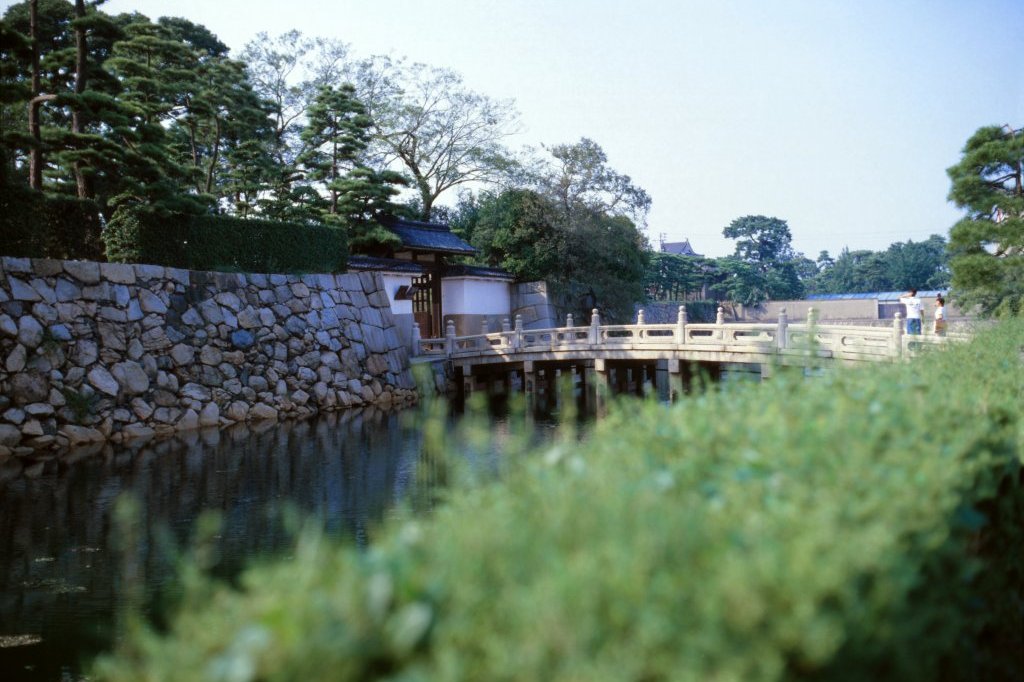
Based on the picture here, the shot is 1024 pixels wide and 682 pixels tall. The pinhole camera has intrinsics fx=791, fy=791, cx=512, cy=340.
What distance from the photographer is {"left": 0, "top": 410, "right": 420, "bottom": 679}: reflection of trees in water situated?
247 inches

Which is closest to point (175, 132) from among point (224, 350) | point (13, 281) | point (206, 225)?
point (206, 225)

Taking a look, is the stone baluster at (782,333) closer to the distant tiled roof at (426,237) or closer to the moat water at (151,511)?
the moat water at (151,511)

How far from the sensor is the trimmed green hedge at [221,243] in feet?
56.9

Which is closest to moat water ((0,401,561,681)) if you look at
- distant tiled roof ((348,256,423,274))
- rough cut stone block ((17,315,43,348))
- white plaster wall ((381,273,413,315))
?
rough cut stone block ((17,315,43,348))

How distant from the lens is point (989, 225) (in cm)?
1692

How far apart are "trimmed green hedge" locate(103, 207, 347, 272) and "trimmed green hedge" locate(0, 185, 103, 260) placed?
43 cm

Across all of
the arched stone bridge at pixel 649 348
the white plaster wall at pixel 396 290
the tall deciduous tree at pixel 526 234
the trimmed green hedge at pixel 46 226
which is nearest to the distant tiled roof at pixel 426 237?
the white plaster wall at pixel 396 290

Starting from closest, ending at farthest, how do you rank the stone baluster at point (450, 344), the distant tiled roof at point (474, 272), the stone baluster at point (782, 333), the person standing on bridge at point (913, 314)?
the stone baluster at point (782, 333), the person standing on bridge at point (913, 314), the stone baluster at point (450, 344), the distant tiled roof at point (474, 272)

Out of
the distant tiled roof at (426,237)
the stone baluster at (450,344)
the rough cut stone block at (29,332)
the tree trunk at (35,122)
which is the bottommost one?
the stone baluster at (450,344)

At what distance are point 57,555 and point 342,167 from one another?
742 inches

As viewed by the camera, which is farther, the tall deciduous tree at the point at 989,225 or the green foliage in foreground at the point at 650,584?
the tall deciduous tree at the point at 989,225

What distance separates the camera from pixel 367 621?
164cm

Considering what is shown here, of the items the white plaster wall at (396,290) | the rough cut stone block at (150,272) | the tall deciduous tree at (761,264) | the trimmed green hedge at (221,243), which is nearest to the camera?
the rough cut stone block at (150,272)

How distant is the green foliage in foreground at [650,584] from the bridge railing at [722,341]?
7.78 m
